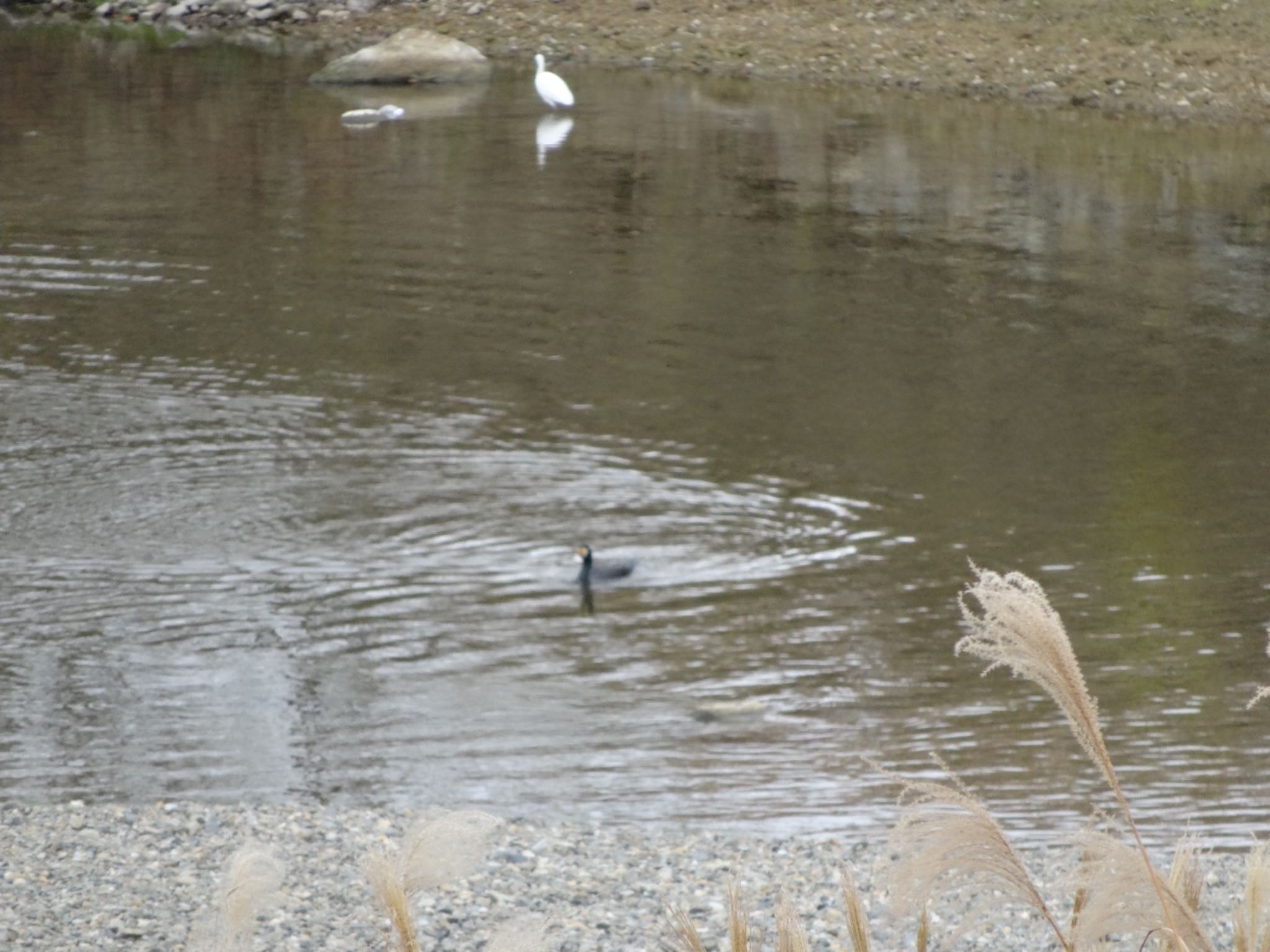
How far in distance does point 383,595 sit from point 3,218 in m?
11.1

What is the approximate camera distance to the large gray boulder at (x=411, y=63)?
29062 millimetres

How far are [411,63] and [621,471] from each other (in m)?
18.7

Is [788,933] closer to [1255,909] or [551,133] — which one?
[1255,909]

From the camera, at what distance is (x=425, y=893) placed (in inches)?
257

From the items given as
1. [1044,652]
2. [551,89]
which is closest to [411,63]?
[551,89]

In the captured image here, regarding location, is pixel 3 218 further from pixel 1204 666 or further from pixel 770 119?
pixel 1204 666

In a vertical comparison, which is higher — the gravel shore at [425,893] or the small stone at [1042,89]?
the small stone at [1042,89]

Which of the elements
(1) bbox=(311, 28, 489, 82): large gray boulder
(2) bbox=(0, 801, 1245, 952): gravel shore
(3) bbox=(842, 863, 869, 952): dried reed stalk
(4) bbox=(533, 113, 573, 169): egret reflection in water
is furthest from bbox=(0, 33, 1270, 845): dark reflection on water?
(1) bbox=(311, 28, 489, 82): large gray boulder

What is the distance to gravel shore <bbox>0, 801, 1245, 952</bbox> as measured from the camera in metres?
6.42

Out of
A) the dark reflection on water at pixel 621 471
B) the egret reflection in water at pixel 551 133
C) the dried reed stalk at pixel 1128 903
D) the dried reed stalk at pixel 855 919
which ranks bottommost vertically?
the dark reflection on water at pixel 621 471

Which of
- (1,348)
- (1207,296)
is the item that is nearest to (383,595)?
(1,348)

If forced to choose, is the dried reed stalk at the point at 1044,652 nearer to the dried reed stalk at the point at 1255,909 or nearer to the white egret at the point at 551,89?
the dried reed stalk at the point at 1255,909

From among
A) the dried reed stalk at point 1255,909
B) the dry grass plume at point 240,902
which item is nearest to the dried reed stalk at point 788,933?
the dried reed stalk at point 1255,909

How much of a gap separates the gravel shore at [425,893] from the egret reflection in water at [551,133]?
16.3 metres
